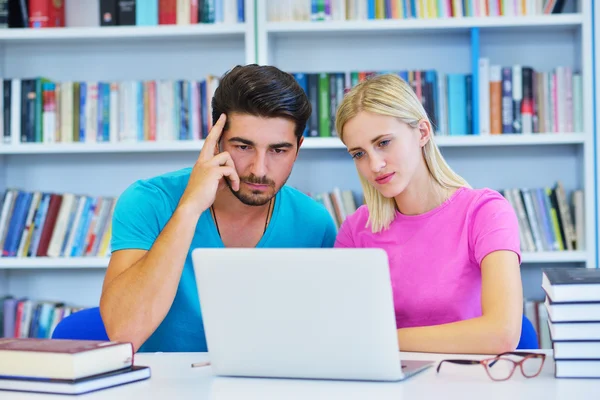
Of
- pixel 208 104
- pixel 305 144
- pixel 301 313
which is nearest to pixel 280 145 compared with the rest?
pixel 301 313

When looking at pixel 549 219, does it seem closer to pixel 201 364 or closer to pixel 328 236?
pixel 328 236

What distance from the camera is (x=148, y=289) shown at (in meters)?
1.63

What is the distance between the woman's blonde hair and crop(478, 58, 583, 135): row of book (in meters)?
1.07

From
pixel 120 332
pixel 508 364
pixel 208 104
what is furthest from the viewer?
pixel 208 104

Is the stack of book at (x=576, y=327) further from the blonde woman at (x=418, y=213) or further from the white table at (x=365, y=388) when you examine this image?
the blonde woman at (x=418, y=213)

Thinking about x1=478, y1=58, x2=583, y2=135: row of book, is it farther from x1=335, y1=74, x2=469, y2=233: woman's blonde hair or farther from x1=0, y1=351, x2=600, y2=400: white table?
x1=0, y1=351, x2=600, y2=400: white table

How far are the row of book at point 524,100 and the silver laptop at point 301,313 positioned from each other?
187 cm

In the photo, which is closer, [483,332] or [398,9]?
[483,332]

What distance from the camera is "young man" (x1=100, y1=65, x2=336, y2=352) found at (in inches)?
64.7

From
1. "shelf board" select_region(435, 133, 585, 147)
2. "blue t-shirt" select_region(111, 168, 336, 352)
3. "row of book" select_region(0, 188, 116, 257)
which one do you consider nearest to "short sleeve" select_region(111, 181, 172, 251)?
"blue t-shirt" select_region(111, 168, 336, 352)

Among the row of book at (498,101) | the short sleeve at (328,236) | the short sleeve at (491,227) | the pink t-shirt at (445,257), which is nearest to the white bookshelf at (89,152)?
the row of book at (498,101)

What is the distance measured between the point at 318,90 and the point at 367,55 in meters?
0.32

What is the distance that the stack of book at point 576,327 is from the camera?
3.73 ft

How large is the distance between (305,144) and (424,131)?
109cm
